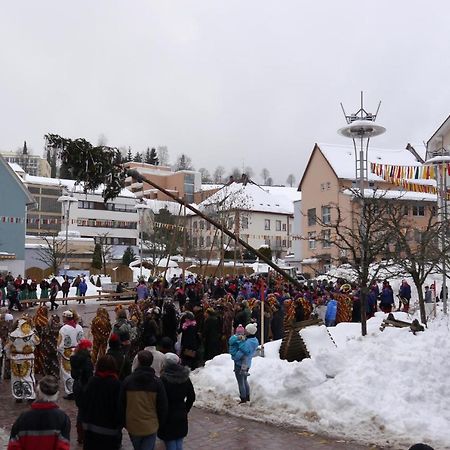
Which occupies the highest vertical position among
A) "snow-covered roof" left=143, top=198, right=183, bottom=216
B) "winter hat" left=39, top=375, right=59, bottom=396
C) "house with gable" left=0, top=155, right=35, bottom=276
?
"snow-covered roof" left=143, top=198, right=183, bottom=216

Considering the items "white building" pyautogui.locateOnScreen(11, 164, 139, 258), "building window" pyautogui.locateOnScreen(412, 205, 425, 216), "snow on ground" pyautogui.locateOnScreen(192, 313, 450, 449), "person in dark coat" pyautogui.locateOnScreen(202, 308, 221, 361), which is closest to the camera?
"snow on ground" pyautogui.locateOnScreen(192, 313, 450, 449)

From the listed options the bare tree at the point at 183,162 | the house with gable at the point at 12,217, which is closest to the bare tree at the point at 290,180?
the bare tree at the point at 183,162

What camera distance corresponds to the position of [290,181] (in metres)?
161

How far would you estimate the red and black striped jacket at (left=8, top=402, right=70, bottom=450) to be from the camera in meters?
4.69

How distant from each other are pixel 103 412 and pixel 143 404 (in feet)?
1.46

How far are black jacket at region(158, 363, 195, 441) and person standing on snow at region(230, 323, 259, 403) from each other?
11.9 ft

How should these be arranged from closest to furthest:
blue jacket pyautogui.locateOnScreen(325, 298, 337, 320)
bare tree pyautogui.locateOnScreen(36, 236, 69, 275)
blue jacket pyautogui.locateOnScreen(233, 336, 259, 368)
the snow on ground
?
the snow on ground, blue jacket pyautogui.locateOnScreen(233, 336, 259, 368), blue jacket pyautogui.locateOnScreen(325, 298, 337, 320), bare tree pyautogui.locateOnScreen(36, 236, 69, 275)

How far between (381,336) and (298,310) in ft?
19.1

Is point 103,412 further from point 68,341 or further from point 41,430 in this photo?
point 68,341

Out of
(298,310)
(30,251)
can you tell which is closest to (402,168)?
(298,310)

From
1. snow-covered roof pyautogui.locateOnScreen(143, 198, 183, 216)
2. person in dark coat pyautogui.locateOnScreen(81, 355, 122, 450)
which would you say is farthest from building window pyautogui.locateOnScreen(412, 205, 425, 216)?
person in dark coat pyautogui.locateOnScreen(81, 355, 122, 450)

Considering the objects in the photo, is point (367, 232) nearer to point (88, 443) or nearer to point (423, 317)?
point (423, 317)

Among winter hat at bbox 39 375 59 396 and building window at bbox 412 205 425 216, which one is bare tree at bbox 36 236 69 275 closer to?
building window at bbox 412 205 425 216

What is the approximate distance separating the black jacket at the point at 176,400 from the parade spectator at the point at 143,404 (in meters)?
0.21
